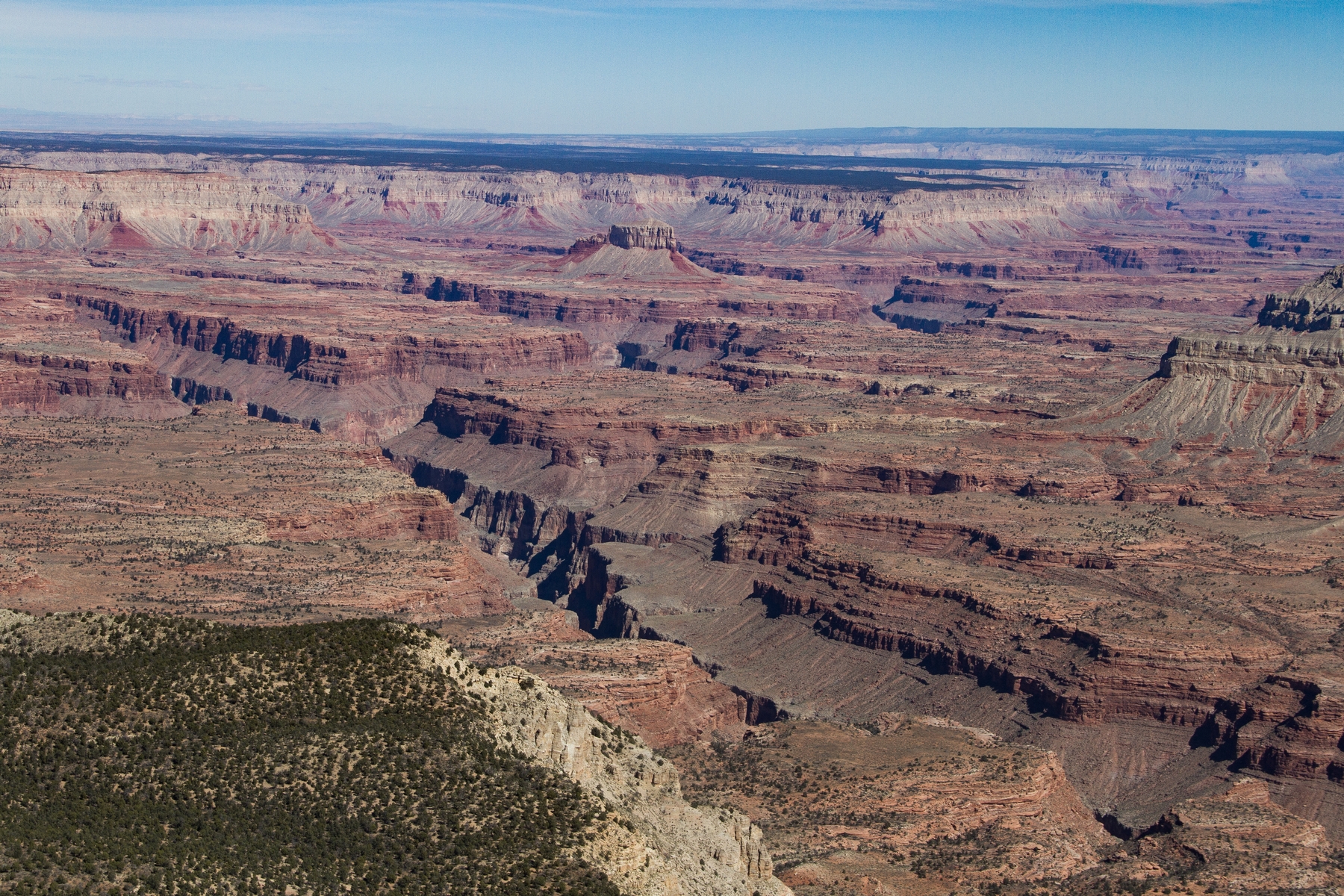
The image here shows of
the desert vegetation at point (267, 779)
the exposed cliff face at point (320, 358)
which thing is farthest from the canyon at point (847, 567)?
the desert vegetation at point (267, 779)

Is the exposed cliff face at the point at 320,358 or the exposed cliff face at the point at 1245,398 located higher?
the exposed cliff face at the point at 1245,398

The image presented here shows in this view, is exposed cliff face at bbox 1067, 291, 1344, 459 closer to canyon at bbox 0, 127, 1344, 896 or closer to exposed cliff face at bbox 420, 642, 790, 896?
canyon at bbox 0, 127, 1344, 896

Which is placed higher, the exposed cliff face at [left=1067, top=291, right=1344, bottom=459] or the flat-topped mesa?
the flat-topped mesa

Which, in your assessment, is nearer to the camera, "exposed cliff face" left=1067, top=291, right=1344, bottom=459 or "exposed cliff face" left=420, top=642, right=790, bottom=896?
"exposed cliff face" left=420, top=642, right=790, bottom=896

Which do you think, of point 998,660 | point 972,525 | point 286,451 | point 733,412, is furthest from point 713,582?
point 733,412

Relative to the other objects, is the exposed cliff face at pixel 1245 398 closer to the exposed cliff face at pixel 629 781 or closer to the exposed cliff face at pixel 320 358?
the exposed cliff face at pixel 320 358

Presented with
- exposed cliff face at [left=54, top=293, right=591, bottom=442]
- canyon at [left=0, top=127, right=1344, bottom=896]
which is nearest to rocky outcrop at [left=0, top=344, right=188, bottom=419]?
canyon at [left=0, top=127, right=1344, bottom=896]

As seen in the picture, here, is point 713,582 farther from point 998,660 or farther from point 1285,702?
point 1285,702
